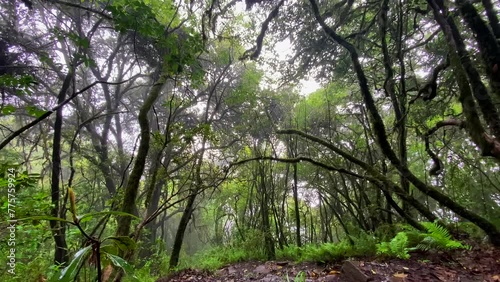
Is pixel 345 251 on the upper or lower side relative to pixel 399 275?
upper

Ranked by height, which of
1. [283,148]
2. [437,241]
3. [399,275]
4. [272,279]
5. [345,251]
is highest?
[283,148]

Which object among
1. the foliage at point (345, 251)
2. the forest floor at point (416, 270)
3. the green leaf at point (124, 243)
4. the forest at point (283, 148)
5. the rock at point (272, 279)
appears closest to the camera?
the green leaf at point (124, 243)

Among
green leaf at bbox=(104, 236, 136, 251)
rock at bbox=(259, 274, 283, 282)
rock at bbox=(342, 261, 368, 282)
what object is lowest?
rock at bbox=(259, 274, 283, 282)

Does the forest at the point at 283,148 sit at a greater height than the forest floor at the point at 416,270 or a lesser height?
greater

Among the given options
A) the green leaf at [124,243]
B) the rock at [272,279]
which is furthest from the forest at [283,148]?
the rock at [272,279]

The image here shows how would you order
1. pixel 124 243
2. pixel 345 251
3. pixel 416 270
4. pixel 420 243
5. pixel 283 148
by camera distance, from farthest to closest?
pixel 283 148
pixel 345 251
pixel 420 243
pixel 416 270
pixel 124 243

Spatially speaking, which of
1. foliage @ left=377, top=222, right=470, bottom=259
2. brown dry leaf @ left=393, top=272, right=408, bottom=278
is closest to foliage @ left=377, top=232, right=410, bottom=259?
foliage @ left=377, top=222, right=470, bottom=259

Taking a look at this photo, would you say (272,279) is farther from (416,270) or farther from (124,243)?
(124,243)

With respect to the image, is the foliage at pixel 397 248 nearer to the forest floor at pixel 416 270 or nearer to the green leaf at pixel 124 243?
the forest floor at pixel 416 270

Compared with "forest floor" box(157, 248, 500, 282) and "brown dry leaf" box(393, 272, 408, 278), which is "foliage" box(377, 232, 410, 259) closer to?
"forest floor" box(157, 248, 500, 282)

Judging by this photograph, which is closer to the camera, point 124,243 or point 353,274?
point 124,243

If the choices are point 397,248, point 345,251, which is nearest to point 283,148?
point 345,251

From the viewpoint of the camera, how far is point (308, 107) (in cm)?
878

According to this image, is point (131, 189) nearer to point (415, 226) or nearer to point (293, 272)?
point (293, 272)
